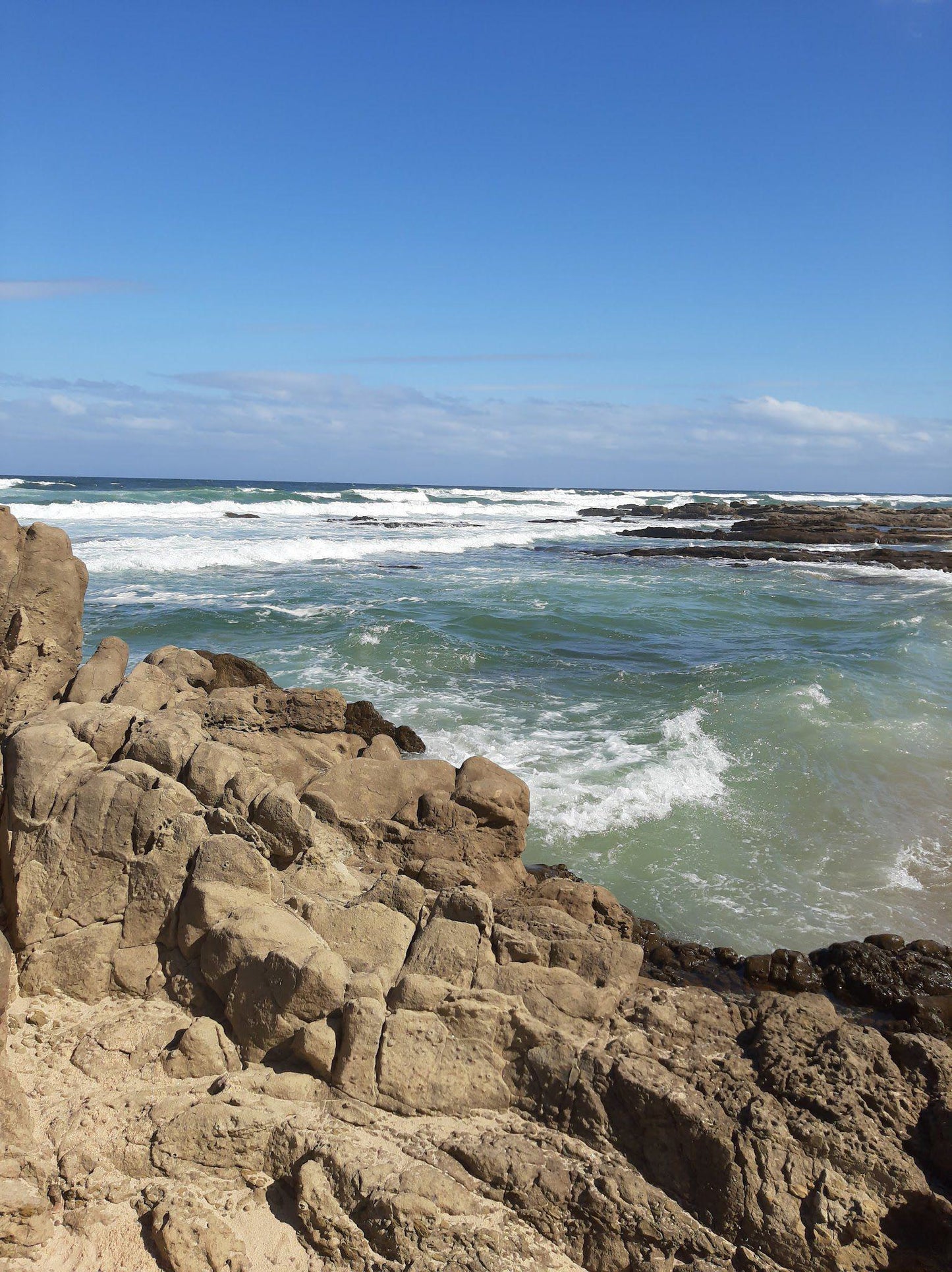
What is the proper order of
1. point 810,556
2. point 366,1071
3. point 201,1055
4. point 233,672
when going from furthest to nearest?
point 810,556
point 233,672
point 201,1055
point 366,1071

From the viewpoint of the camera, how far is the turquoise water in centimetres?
773

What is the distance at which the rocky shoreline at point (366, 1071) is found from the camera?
3488mm

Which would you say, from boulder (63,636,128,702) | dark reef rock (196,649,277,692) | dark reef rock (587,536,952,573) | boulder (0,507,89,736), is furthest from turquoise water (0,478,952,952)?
boulder (0,507,89,736)

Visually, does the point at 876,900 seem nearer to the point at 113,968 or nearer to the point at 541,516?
the point at 113,968

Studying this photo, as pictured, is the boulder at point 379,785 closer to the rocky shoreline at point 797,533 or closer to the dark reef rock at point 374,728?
the dark reef rock at point 374,728

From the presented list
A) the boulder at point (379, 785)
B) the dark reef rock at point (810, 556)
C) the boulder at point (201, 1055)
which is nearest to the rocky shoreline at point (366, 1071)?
the boulder at point (201, 1055)

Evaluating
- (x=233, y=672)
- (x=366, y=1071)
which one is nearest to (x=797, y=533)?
(x=233, y=672)

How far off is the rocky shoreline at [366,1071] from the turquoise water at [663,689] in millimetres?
2171

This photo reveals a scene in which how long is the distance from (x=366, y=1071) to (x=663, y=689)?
1027 cm

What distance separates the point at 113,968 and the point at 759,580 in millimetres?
26365

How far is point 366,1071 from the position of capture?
390 centimetres

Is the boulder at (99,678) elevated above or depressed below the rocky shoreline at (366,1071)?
above

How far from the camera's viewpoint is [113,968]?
4.57 metres

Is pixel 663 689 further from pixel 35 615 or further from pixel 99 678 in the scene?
pixel 35 615
